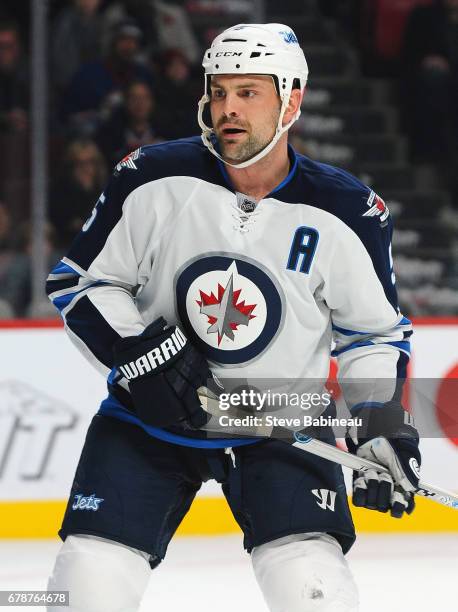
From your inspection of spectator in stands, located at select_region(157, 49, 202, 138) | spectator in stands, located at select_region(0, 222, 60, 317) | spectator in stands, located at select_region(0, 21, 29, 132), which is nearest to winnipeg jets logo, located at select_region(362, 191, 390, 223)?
spectator in stands, located at select_region(0, 222, 60, 317)

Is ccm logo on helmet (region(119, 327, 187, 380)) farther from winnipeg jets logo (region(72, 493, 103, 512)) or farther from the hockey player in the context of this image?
winnipeg jets logo (region(72, 493, 103, 512))

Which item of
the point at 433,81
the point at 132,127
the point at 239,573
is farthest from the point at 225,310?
the point at 433,81

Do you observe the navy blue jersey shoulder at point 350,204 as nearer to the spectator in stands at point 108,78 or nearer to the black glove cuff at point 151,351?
the black glove cuff at point 151,351

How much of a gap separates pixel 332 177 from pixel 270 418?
0.46m

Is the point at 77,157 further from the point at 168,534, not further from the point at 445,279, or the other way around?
the point at 168,534

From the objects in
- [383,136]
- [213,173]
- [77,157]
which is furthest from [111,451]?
[383,136]

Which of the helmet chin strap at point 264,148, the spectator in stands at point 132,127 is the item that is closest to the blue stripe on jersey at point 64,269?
the helmet chin strap at point 264,148

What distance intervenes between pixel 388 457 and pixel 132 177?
0.69 meters

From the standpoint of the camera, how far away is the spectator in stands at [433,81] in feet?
18.2

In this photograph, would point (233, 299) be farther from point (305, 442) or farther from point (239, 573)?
point (239, 573)

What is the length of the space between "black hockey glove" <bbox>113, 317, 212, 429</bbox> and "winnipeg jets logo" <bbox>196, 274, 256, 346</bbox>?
3.2 inches

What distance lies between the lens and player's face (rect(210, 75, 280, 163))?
2.20m

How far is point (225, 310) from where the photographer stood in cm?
220

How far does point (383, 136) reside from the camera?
5633 millimetres
